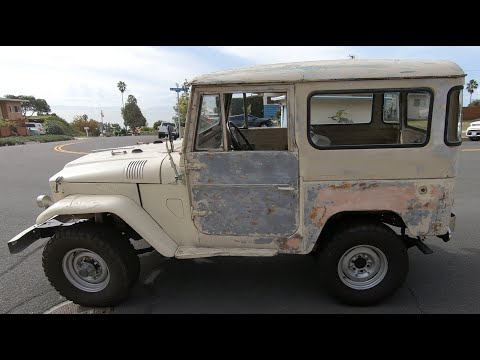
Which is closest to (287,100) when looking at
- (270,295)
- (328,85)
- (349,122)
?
(328,85)

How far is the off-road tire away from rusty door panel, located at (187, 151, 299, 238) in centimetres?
82

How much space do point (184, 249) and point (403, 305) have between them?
2.18 meters

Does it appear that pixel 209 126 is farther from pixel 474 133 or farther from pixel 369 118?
pixel 474 133

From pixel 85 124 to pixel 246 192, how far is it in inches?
2439

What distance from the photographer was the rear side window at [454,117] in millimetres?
2705

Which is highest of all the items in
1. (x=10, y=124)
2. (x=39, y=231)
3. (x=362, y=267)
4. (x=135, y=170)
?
(x=10, y=124)

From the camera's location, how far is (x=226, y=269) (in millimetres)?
3793

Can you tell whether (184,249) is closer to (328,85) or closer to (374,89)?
(328,85)

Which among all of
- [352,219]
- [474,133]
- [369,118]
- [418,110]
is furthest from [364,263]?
[474,133]

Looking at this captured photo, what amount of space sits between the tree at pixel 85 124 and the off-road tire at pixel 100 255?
5630 centimetres

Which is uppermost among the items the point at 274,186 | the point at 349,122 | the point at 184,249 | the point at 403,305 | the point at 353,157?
the point at 349,122

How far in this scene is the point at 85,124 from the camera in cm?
5725

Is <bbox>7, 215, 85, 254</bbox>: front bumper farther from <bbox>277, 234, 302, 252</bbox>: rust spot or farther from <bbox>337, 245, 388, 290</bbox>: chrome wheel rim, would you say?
<bbox>337, 245, 388, 290</bbox>: chrome wheel rim

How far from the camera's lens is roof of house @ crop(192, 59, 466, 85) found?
2672 millimetres
